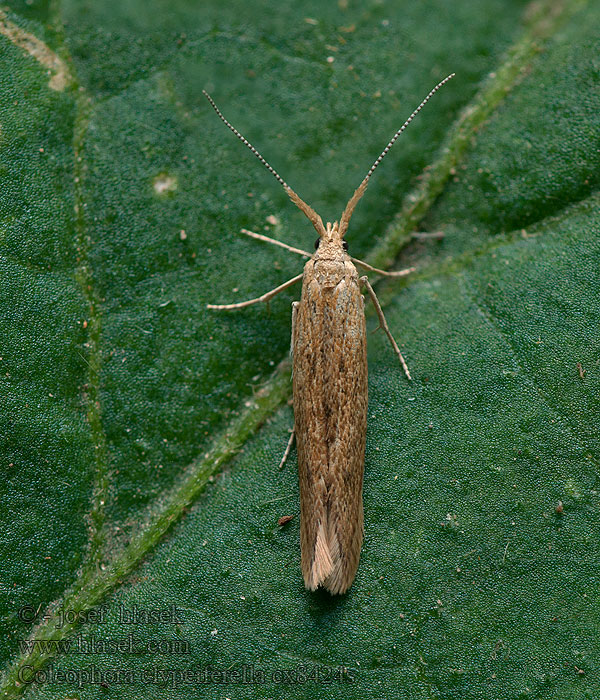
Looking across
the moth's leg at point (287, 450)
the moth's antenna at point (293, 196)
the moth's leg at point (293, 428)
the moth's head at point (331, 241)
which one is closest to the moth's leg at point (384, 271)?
the moth's head at point (331, 241)

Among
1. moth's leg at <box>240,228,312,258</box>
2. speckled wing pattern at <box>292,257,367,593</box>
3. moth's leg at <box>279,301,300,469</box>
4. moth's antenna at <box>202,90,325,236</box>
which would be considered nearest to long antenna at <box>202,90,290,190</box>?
moth's antenna at <box>202,90,325,236</box>

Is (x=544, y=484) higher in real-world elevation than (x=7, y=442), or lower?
lower

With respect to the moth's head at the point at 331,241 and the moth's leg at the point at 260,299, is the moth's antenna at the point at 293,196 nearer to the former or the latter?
the moth's head at the point at 331,241

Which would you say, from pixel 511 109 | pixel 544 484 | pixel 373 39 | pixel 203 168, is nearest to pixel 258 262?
pixel 203 168

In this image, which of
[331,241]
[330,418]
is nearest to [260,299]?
[331,241]

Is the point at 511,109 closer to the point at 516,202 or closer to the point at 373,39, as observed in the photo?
the point at 516,202

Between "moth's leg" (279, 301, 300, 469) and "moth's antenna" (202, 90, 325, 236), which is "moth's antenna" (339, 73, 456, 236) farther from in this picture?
"moth's leg" (279, 301, 300, 469)

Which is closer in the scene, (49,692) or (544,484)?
(49,692)
